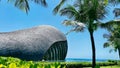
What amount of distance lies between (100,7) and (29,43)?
20.3m

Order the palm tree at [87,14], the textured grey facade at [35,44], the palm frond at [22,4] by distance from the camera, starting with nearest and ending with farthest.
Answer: the palm frond at [22,4] < the palm tree at [87,14] < the textured grey facade at [35,44]

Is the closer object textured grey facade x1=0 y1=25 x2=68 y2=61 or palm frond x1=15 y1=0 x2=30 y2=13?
palm frond x1=15 y1=0 x2=30 y2=13

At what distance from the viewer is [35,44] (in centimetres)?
4944

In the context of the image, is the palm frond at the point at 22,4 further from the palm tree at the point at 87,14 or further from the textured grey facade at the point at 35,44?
the textured grey facade at the point at 35,44

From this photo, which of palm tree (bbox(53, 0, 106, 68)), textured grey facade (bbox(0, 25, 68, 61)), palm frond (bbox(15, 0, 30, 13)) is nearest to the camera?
palm frond (bbox(15, 0, 30, 13))

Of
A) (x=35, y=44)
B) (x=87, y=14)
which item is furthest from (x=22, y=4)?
(x=35, y=44)

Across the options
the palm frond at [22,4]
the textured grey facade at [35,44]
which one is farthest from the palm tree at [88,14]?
the textured grey facade at [35,44]

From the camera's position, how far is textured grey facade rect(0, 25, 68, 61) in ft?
151

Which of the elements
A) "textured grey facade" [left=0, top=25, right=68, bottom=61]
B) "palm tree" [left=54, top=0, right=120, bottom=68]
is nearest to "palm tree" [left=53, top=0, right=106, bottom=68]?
"palm tree" [left=54, top=0, right=120, bottom=68]

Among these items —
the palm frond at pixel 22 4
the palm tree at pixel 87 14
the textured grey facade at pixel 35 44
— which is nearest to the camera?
the palm frond at pixel 22 4

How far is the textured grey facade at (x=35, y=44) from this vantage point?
4600 centimetres

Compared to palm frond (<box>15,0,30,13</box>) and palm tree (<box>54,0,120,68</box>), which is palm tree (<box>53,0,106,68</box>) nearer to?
palm tree (<box>54,0,120,68</box>)

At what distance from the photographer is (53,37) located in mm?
53625

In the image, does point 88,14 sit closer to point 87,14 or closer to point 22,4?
point 87,14
